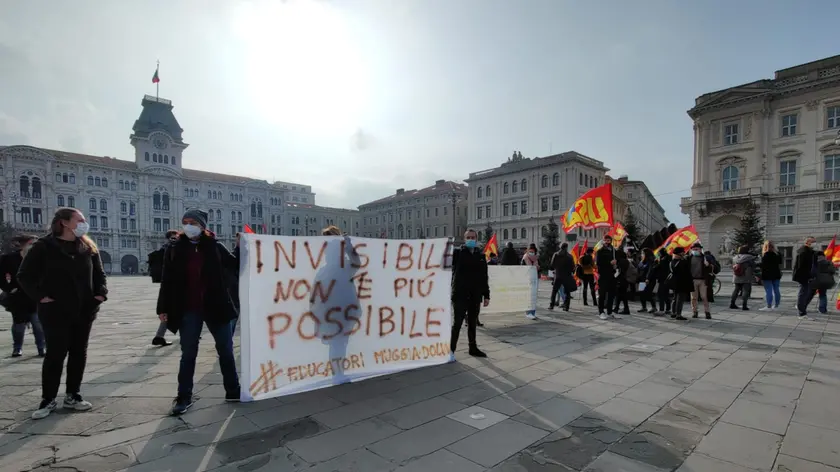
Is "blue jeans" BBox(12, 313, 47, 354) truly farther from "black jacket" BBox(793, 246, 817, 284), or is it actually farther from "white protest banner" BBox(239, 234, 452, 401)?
"black jacket" BBox(793, 246, 817, 284)

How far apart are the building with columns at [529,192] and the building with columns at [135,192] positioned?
150 feet

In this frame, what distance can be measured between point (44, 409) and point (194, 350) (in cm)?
128

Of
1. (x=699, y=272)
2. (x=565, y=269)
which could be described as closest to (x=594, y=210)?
(x=565, y=269)

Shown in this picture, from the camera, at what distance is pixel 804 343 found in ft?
22.4

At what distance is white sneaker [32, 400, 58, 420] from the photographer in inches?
139

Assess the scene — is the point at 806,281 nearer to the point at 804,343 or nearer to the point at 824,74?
the point at 804,343

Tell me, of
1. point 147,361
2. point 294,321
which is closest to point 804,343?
point 294,321

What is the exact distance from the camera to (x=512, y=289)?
9.70 meters

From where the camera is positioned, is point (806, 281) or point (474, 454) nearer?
point (474, 454)

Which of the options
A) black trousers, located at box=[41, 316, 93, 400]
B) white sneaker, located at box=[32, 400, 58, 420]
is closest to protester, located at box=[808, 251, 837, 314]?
black trousers, located at box=[41, 316, 93, 400]

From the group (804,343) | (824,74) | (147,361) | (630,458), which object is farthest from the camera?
(824,74)

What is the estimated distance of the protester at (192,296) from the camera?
382cm

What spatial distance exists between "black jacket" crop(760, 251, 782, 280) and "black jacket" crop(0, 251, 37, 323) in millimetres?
15263

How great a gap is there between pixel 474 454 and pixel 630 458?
1105 millimetres
